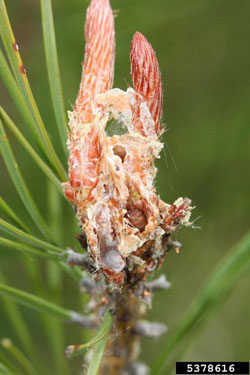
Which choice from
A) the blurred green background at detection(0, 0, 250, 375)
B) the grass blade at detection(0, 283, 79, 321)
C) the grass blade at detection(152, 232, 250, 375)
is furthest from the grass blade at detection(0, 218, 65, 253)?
the blurred green background at detection(0, 0, 250, 375)

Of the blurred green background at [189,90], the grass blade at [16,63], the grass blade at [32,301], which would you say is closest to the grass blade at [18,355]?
the grass blade at [32,301]

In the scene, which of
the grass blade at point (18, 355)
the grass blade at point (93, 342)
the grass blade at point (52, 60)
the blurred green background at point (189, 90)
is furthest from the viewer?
the blurred green background at point (189, 90)

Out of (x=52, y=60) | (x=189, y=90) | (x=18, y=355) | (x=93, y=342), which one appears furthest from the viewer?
(x=189, y=90)

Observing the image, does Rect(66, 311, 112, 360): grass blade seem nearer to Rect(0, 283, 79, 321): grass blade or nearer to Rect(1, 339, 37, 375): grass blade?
Rect(0, 283, 79, 321): grass blade

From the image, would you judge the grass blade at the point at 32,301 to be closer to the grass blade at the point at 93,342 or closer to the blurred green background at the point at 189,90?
the grass blade at the point at 93,342

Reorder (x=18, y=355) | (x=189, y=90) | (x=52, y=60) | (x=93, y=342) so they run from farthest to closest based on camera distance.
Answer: (x=189, y=90) → (x=18, y=355) → (x=52, y=60) → (x=93, y=342)

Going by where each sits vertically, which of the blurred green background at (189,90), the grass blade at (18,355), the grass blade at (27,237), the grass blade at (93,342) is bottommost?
the grass blade at (93,342)

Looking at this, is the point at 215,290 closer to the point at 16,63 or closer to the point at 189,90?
the point at 16,63

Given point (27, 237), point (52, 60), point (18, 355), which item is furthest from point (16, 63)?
point (18, 355)

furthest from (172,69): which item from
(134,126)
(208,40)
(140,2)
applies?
(134,126)
